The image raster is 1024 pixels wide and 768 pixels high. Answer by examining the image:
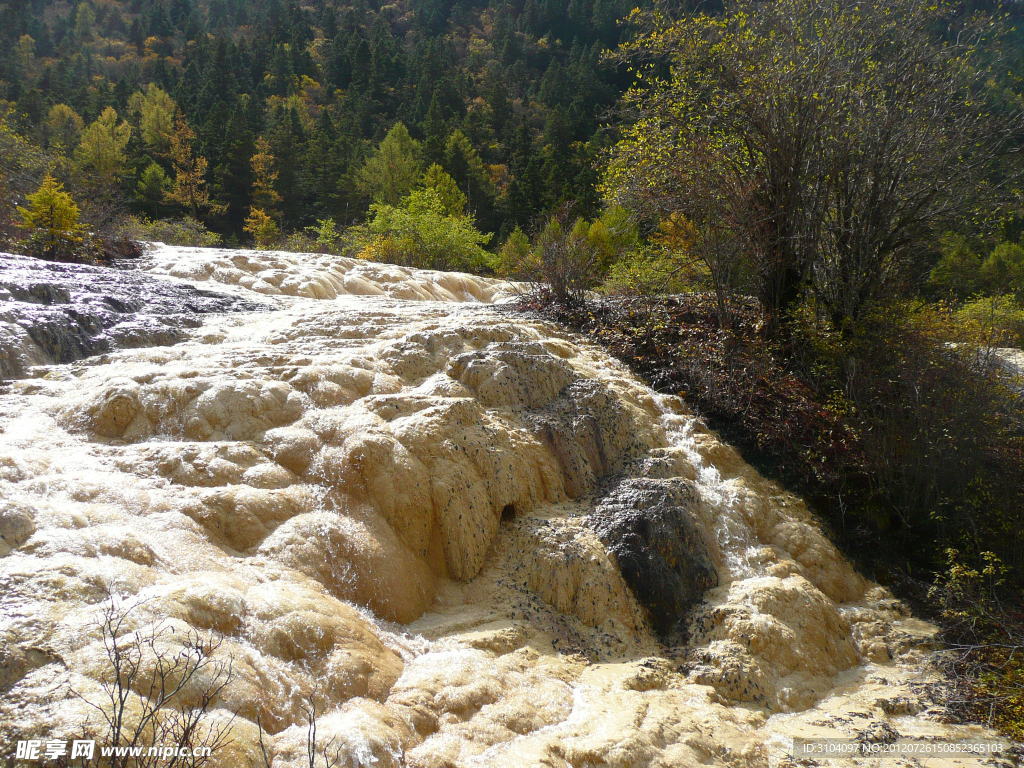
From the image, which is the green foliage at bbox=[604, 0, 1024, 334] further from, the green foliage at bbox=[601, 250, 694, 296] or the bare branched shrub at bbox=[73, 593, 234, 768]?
the bare branched shrub at bbox=[73, 593, 234, 768]

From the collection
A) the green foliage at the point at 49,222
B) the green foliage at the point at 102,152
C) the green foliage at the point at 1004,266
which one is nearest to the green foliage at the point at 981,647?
the green foliage at the point at 49,222

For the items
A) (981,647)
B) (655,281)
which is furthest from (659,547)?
(655,281)

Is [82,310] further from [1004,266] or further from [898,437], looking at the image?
[1004,266]

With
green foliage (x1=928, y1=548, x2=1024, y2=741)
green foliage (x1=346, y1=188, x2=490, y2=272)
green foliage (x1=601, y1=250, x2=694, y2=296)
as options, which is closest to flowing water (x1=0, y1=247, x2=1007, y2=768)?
green foliage (x1=928, y1=548, x2=1024, y2=741)

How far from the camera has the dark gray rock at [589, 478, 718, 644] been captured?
6012 millimetres

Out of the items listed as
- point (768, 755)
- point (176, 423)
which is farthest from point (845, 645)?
point (176, 423)

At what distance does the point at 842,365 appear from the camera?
375 inches

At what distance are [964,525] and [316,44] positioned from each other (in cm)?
8249

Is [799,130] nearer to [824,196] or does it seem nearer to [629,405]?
[824,196]

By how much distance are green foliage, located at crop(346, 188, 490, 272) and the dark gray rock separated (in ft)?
60.3

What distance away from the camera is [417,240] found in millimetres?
23984

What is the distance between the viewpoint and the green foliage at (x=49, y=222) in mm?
11969

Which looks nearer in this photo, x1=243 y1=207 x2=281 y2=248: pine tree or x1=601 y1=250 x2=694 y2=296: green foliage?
x1=601 y1=250 x2=694 y2=296: green foliage

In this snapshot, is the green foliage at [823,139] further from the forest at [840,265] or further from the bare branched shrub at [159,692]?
the bare branched shrub at [159,692]
